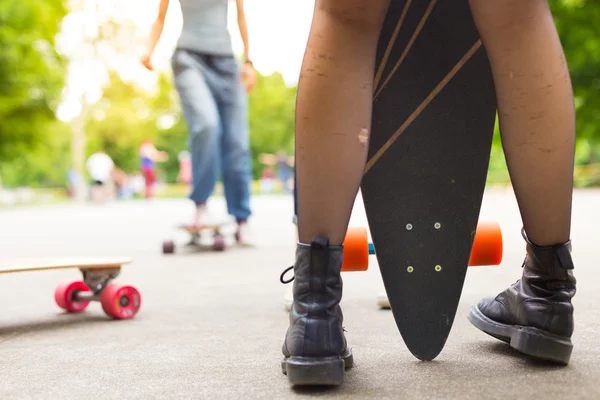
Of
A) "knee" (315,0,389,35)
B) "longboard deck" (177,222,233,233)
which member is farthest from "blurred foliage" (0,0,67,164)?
"knee" (315,0,389,35)

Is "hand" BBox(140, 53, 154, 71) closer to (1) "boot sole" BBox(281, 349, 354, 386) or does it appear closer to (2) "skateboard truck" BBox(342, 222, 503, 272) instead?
(2) "skateboard truck" BBox(342, 222, 503, 272)

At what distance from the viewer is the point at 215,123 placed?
5.05 metres

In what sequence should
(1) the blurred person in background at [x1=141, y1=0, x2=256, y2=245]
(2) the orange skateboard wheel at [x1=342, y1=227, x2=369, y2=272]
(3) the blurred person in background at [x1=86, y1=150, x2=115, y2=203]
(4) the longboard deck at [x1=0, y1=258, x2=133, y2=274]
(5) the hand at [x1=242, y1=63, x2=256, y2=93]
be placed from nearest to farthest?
(2) the orange skateboard wheel at [x1=342, y1=227, x2=369, y2=272] → (4) the longboard deck at [x1=0, y1=258, x2=133, y2=274] → (5) the hand at [x1=242, y1=63, x2=256, y2=93] → (1) the blurred person in background at [x1=141, y1=0, x2=256, y2=245] → (3) the blurred person in background at [x1=86, y1=150, x2=115, y2=203]

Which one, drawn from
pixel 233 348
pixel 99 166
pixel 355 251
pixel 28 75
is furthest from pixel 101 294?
pixel 28 75

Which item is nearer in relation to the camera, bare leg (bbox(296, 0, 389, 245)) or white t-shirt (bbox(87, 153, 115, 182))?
bare leg (bbox(296, 0, 389, 245))

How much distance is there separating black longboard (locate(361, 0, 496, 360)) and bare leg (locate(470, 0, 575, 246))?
0.53 ft

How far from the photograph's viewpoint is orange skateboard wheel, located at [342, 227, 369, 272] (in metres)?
1.94

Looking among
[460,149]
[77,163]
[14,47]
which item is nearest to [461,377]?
[460,149]

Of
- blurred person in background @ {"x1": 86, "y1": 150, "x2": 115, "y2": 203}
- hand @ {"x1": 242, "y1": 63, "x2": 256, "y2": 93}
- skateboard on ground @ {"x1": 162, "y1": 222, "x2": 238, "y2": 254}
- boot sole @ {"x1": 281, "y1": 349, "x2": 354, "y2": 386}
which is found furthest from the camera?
blurred person in background @ {"x1": 86, "y1": 150, "x2": 115, "y2": 203}

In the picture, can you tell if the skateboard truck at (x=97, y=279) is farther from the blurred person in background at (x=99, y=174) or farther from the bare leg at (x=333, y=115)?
the blurred person in background at (x=99, y=174)

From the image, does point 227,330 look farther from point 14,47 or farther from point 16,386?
point 14,47

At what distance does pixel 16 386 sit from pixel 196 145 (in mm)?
3492

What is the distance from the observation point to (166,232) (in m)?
7.68

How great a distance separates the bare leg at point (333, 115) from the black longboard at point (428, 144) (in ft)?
0.58
